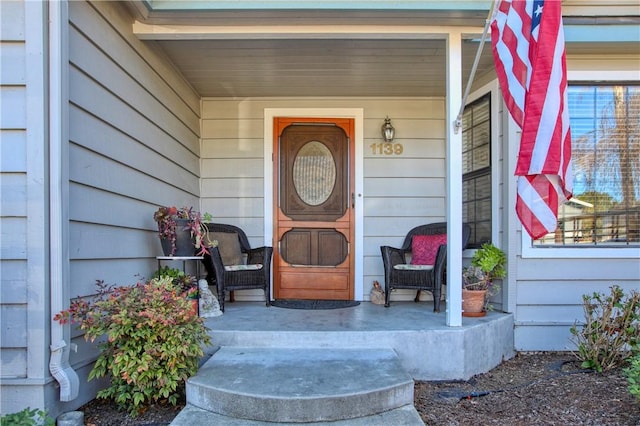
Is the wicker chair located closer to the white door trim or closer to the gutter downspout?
the white door trim

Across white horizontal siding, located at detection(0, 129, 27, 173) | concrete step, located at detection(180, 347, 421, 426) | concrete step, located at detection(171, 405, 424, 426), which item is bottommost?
concrete step, located at detection(171, 405, 424, 426)

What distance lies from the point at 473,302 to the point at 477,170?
4.26 ft

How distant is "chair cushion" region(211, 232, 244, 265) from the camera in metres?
4.16

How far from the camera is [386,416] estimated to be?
2.09 meters

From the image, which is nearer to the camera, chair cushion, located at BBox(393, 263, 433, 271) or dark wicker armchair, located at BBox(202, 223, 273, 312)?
dark wicker armchair, located at BBox(202, 223, 273, 312)

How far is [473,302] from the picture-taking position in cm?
331

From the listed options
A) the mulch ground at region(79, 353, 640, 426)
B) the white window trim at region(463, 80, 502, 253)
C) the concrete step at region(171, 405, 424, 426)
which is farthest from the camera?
the white window trim at region(463, 80, 502, 253)

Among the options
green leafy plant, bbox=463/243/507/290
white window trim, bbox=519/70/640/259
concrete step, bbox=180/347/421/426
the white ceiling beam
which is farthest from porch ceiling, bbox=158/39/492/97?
concrete step, bbox=180/347/421/426

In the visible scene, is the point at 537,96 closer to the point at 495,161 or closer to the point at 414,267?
the point at 495,161

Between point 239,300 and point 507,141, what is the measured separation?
2.85m

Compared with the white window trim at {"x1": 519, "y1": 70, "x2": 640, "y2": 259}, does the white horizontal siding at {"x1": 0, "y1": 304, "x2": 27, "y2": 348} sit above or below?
below

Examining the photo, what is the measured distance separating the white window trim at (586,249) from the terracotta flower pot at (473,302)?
51 cm

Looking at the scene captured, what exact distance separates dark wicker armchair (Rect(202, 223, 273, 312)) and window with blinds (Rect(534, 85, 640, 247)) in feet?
7.43

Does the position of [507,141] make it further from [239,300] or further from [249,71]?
[239,300]
